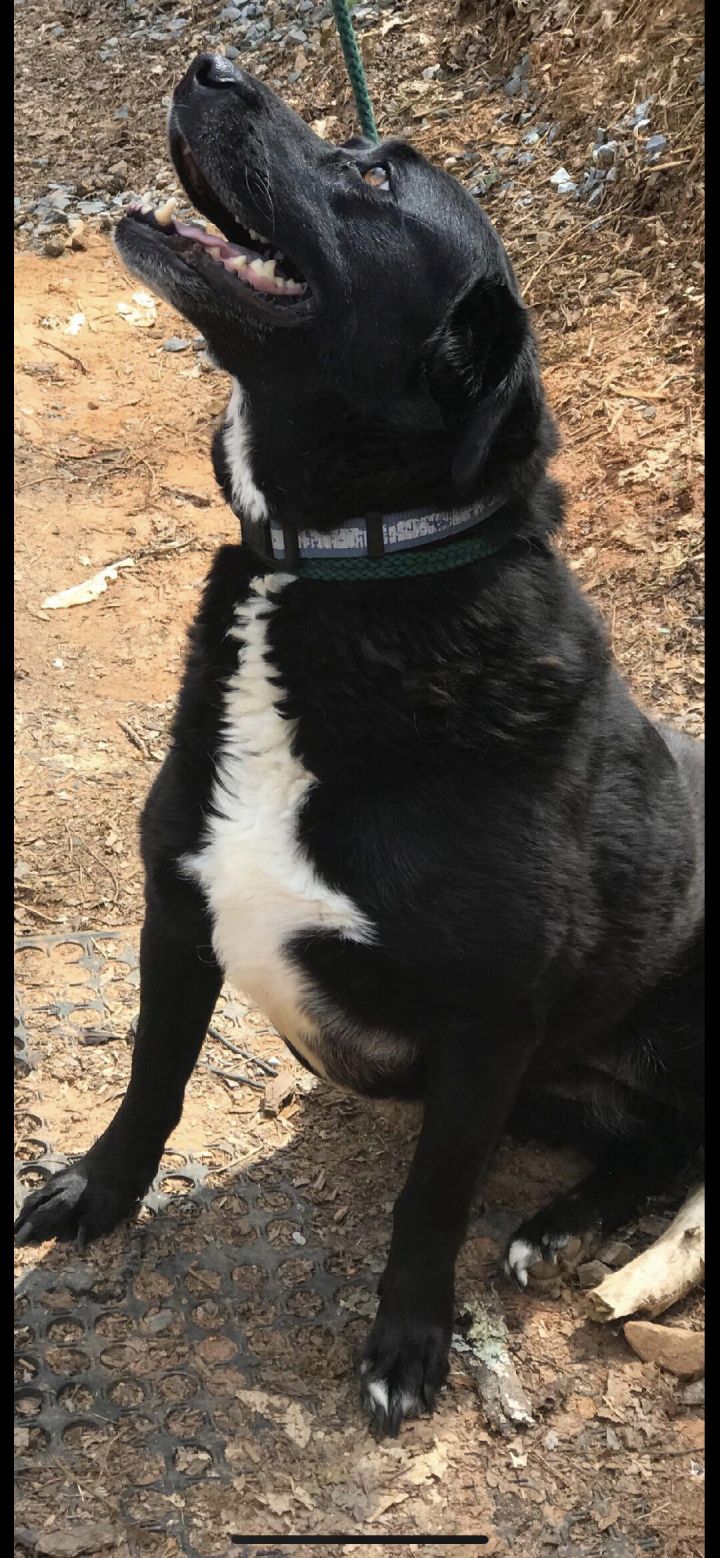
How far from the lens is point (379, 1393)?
2.53 meters

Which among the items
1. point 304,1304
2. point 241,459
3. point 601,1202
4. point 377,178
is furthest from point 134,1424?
point 377,178

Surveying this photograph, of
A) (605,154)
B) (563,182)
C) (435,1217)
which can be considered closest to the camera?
(435,1217)

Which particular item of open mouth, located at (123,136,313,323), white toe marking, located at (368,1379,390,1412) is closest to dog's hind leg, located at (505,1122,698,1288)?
white toe marking, located at (368,1379,390,1412)

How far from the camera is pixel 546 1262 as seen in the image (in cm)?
286

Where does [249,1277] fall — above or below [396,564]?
below

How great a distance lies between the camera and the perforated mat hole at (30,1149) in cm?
303

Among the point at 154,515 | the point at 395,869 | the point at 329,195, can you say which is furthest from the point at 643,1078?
the point at 154,515

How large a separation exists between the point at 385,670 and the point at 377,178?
93 centimetres

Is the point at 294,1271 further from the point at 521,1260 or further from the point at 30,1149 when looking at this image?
the point at 30,1149

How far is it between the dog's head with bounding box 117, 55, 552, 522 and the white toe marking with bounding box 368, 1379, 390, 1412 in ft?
5.15

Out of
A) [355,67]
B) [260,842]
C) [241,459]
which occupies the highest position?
[355,67]

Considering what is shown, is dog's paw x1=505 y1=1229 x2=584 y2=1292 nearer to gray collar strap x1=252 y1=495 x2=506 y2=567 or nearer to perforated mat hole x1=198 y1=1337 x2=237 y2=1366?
perforated mat hole x1=198 y1=1337 x2=237 y2=1366
